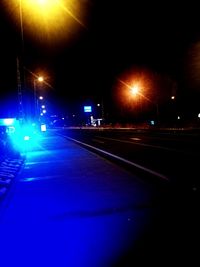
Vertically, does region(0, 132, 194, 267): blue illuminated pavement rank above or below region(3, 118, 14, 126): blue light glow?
below

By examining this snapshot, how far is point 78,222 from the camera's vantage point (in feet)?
20.6

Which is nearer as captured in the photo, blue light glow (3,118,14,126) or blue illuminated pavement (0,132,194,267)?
blue illuminated pavement (0,132,194,267)

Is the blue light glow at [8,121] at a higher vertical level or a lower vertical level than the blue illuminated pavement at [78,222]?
higher

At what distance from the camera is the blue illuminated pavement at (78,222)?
470cm

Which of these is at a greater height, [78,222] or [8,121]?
[8,121]

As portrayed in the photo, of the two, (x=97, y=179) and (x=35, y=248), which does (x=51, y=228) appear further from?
(x=97, y=179)

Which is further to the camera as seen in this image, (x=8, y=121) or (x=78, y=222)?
(x=8, y=121)

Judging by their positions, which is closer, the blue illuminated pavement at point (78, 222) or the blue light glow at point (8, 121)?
A: the blue illuminated pavement at point (78, 222)

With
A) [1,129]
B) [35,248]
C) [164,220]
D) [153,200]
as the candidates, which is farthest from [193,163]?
[1,129]

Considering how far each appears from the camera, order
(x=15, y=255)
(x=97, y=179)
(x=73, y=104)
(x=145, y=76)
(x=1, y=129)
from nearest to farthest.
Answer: (x=15, y=255), (x=97, y=179), (x=1, y=129), (x=145, y=76), (x=73, y=104)

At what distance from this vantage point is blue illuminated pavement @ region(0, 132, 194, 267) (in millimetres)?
4703

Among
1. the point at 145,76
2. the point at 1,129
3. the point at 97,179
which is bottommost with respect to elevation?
the point at 97,179

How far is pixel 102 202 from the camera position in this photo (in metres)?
7.86

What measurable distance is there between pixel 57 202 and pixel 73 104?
18659 cm
